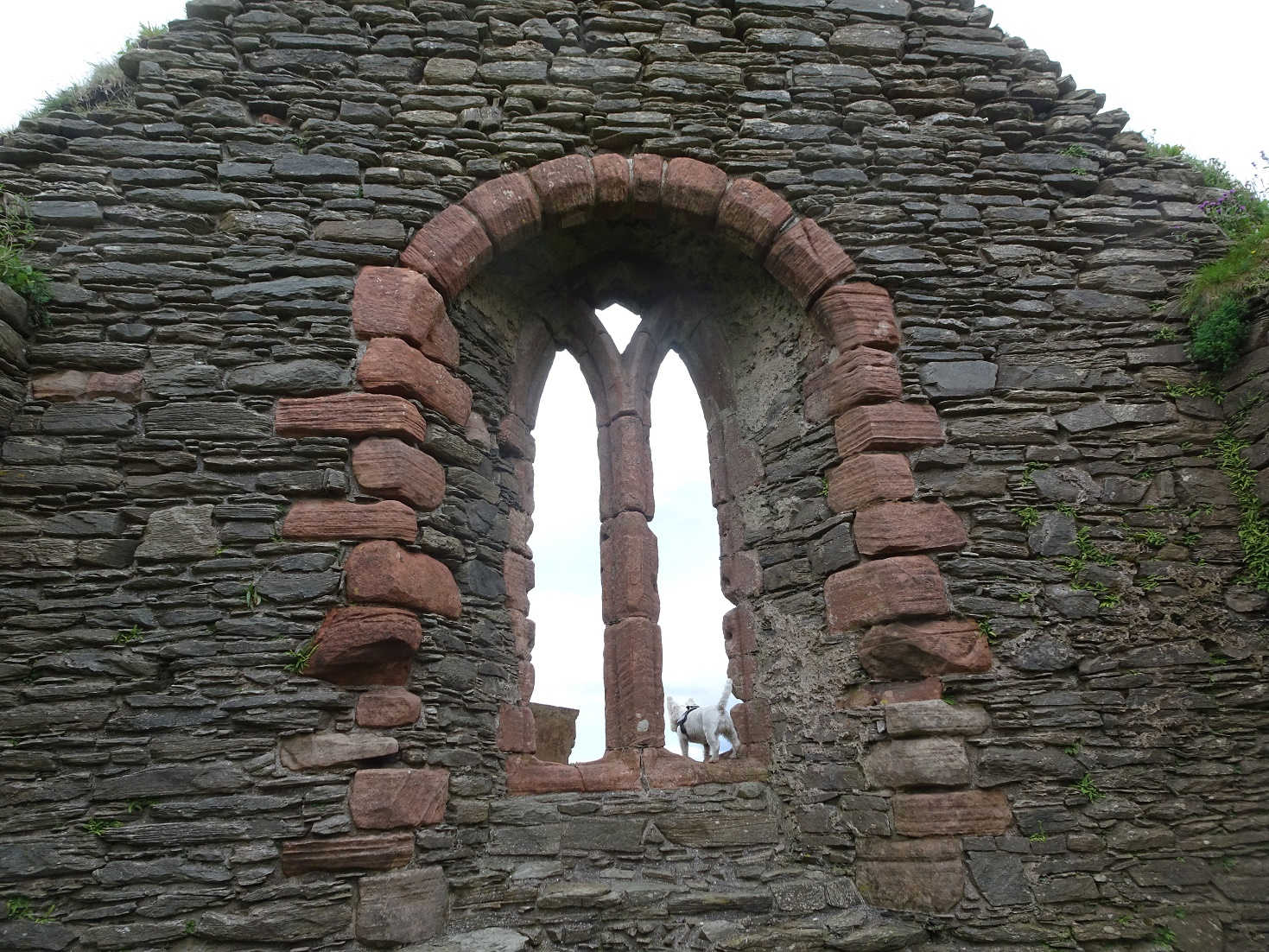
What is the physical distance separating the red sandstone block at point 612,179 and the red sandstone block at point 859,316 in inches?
54.1

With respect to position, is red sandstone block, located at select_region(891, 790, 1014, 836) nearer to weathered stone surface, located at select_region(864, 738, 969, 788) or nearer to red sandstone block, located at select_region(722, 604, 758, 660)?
weathered stone surface, located at select_region(864, 738, 969, 788)

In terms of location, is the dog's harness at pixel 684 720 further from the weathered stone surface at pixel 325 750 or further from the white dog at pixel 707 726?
the weathered stone surface at pixel 325 750

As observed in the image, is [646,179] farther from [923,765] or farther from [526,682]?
[923,765]

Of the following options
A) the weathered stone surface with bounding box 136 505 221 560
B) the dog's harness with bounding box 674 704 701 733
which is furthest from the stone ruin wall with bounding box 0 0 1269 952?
the dog's harness with bounding box 674 704 701 733

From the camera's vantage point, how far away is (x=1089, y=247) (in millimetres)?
4785

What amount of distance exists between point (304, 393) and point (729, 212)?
266cm

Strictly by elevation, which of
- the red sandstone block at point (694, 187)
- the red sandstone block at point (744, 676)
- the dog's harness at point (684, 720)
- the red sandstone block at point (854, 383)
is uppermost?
the red sandstone block at point (694, 187)

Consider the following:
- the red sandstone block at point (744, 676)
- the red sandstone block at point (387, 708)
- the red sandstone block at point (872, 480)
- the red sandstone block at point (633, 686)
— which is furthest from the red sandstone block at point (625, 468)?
the red sandstone block at point (387, 708)

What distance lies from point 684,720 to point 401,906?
1.98 meters

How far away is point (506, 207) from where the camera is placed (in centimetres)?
462

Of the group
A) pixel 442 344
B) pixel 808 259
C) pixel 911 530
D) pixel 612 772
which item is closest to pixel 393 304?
pixel 442 344

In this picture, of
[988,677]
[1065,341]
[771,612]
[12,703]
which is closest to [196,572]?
[12,703]

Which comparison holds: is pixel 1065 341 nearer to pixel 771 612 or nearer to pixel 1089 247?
pixel 1089 247

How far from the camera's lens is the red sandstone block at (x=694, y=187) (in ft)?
15.8
